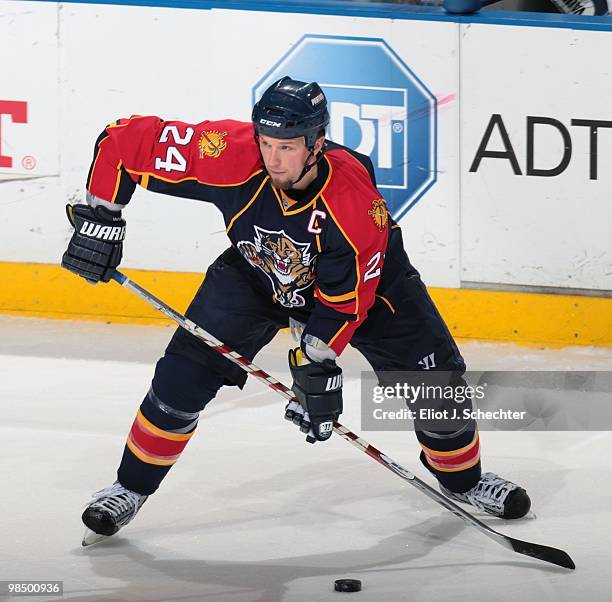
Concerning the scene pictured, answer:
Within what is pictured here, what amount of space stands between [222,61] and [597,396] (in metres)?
1.84

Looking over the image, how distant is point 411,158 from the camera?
5.20m

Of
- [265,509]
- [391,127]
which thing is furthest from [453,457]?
[391,127]

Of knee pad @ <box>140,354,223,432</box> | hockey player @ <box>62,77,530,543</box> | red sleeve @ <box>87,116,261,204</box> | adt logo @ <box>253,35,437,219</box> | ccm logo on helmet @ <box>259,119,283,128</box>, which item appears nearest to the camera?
ccm logo on helmet @ <box>259,119,283,128</box>

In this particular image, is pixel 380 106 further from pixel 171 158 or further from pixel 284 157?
pixel 284 157

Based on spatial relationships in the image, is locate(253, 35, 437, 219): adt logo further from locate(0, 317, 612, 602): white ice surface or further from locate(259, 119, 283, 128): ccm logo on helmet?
locate(259, 119, 283, 128): ccm logo on helmet

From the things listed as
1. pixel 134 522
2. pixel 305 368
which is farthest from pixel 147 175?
pixel 134 522

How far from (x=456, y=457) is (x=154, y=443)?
0.76 metres

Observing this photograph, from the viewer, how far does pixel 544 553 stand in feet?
11.0

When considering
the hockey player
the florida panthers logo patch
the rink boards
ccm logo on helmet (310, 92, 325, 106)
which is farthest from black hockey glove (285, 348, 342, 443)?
the rink boards

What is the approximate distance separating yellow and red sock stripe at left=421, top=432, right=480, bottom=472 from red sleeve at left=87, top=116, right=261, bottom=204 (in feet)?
2.89

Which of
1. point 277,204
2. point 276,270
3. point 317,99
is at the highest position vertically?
point 317,99

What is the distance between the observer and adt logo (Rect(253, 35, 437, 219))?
517 cm

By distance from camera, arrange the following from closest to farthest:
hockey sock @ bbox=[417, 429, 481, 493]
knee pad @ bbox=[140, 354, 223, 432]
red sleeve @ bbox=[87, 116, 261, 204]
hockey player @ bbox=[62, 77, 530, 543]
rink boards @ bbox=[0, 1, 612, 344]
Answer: hockey player @ bbox=[62, 77, 530, 543] → red sleeve @ bbox=[87, 116, 261, 204] → knee pad @ bbox=[140, 354, 223, 432] → hockey sock @ bbox=[417, 429, 481, 493] → rink boards @ bbox=[0, 1, 612, 344]

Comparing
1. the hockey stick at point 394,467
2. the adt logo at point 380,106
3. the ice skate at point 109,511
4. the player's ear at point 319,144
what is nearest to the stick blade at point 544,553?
the hockey stick at point 394,467
